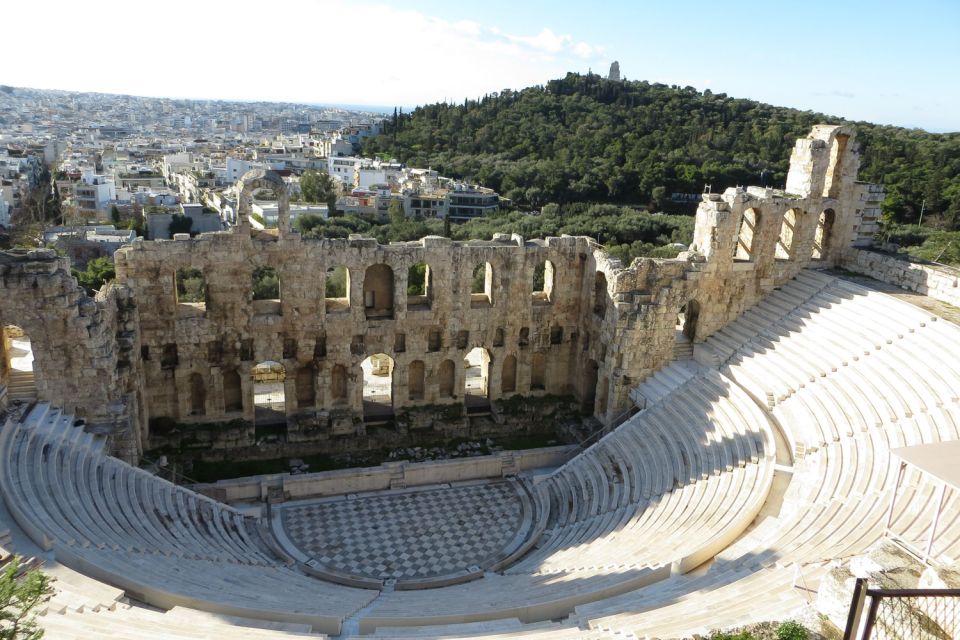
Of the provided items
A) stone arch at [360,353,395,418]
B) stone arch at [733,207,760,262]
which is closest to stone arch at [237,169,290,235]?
stone arch at [360,353,395,418]

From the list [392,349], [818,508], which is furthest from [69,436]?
[818,508]

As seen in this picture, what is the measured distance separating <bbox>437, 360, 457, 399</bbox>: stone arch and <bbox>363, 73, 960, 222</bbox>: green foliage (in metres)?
47.2

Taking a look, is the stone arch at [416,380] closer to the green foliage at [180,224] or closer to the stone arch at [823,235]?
the stone arch at [823,235]

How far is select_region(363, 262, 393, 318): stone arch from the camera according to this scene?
83.5 ft

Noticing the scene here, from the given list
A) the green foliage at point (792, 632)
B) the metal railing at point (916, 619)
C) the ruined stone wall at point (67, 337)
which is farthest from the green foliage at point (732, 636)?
the ruined stone wall at point (67, 337)

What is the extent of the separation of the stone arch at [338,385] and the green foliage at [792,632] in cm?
1792

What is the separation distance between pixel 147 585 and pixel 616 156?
68960mm

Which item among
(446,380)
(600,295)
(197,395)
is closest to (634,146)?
(600,295)

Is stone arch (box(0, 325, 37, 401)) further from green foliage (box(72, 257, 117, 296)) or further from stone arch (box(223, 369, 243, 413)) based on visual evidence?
green foliage (box(72, 257, 117, 296))

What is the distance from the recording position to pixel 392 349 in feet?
83.3

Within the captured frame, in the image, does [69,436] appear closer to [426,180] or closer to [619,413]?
[619,413]

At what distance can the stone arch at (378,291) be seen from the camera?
83.5 ft

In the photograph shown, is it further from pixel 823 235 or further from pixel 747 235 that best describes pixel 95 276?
pixel 823 235

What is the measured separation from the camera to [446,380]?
2712cm
